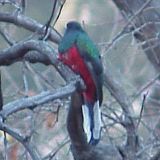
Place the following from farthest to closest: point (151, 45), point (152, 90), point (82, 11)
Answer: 1. point (82, 11)
2. point (152, 90)
3. point (151, 45)

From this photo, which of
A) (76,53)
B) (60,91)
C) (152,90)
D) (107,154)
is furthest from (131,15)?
(60,91)

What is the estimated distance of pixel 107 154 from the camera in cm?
379

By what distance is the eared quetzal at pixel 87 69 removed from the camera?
3574mm

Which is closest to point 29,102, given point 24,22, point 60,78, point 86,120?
point 86,120

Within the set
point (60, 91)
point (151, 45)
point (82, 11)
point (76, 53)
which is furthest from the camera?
point (82, 11)

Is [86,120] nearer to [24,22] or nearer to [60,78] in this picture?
[24,22]

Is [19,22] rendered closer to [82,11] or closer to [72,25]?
[72,25]

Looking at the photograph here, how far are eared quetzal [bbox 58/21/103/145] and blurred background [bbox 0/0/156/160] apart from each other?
214 mm

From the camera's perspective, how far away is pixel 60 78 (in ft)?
19.5

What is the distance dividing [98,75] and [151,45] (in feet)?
5.18

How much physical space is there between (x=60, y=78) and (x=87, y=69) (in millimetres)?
2055

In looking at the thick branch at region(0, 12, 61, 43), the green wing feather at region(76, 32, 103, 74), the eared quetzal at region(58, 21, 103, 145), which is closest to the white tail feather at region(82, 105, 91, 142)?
the eared quetzal at region(58, 21, 103, 145)

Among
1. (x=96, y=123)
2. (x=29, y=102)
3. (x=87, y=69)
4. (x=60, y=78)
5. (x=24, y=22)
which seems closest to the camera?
(x=29, y=102)

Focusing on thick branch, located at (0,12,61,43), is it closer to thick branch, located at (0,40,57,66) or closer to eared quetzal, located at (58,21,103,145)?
eared quetzal, located at (58,21,103,145)
